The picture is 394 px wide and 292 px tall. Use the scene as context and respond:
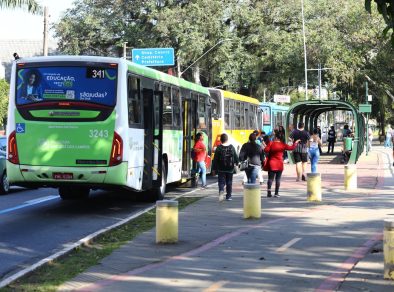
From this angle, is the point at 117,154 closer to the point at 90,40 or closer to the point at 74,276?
the point at 74,276

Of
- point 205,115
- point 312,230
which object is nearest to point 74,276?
point 312,230

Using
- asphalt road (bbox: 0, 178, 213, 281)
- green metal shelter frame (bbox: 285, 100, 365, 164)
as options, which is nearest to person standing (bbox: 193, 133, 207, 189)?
asphalt road (bbox: 0, 178, 213, 281)

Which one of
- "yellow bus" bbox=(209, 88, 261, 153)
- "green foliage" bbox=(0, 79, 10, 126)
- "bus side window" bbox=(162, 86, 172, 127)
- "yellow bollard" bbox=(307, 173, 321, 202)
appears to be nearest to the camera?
"yellow bollard" bbox=(307, 173, 321, 202)

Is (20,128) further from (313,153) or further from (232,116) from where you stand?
(232,116)

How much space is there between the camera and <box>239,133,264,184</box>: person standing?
15.6 meters

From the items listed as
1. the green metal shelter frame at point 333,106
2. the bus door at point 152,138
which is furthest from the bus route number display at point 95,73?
the green metal shelter frame at point 333,106

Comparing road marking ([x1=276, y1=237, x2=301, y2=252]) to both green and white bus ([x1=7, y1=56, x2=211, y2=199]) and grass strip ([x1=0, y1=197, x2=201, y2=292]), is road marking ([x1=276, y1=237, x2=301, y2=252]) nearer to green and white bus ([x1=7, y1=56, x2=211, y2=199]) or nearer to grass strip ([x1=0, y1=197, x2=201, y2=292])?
grass strip ([x1=0, y1=197, x2=201, y2=292])

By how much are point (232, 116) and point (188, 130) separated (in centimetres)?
770

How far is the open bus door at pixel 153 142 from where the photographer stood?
14242 millimetres

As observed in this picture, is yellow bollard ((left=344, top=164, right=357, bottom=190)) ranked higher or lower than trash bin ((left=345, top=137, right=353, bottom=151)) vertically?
lower

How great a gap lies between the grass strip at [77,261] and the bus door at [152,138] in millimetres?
2426

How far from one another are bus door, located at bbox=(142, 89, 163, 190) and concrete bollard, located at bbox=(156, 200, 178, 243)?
14.8 feet

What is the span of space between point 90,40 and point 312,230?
39556 millimetres

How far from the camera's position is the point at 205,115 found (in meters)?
20.8
